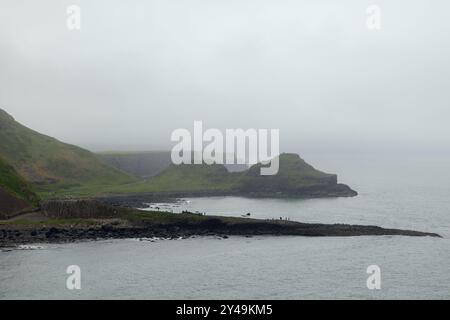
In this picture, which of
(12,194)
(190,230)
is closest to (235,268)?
(190,230)

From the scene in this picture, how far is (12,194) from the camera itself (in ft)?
407

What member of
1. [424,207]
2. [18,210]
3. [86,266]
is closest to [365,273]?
[86,266]

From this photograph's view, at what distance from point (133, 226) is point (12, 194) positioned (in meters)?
32.2

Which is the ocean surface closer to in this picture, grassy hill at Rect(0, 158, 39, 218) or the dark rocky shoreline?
the dark rocky shoreline

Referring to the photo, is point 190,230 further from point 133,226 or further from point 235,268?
point 235,268

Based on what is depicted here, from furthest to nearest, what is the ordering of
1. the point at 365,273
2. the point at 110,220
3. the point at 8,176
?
1. the point at 8,176
2. the point at 110,220
3. the point at 365,273

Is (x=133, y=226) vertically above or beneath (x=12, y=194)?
beneath

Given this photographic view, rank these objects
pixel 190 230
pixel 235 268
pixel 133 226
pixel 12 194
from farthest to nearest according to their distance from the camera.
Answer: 1. pixel 12 194
2. pixel 190 230
3. pixel 133 226
4. pixel 235 268

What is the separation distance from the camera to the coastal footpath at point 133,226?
343ft

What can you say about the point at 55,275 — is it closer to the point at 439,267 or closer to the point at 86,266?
the point at 86,266

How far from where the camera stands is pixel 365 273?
7669 centimetres

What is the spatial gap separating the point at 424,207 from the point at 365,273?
3794 inches
